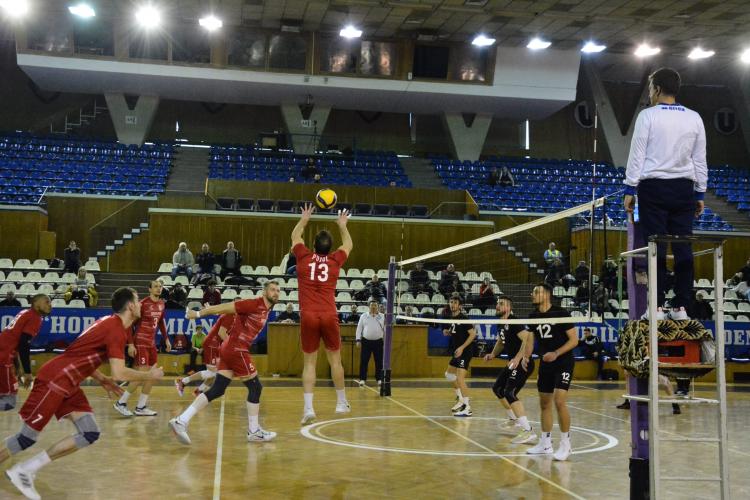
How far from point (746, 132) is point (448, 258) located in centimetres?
1989

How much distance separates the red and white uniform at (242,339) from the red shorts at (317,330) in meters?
0.53

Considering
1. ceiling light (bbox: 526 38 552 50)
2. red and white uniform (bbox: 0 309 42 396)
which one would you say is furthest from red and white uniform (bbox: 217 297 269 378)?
ceiling light (bbox: 526 38 552 50)

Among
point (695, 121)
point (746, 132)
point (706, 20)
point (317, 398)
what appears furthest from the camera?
point (746, 132)

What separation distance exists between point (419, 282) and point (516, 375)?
10.9m

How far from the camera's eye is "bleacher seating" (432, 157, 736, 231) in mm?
29016

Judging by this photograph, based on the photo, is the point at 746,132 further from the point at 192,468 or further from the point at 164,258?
the point at 192,468

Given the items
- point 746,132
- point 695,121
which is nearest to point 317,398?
point 695,121

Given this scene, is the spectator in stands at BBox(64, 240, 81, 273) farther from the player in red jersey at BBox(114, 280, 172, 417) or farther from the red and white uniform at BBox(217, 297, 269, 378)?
the red and white uniform at BBox(217, 297, 269, 378)

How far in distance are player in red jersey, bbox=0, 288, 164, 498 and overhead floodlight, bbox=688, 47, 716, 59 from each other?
96.4ft

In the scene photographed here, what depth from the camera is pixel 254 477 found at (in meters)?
7.05

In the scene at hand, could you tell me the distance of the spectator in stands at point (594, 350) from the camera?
66.4 feet

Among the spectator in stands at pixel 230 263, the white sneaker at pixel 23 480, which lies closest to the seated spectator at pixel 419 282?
the spectator in stands at pixel 230 263

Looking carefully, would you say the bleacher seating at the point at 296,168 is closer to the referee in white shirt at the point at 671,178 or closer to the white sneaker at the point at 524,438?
the white sneaker at the point at 524,438

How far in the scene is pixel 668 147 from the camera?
5.19m
